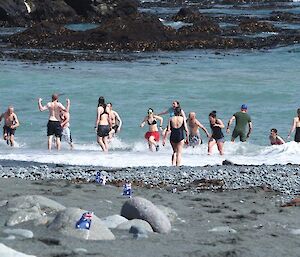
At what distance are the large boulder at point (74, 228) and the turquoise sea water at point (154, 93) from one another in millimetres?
9064

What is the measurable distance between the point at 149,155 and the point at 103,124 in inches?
53.0

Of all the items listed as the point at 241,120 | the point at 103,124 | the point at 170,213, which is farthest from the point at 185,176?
the point at 241,120

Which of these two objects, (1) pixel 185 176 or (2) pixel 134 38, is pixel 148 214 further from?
(2) pixel 134 38

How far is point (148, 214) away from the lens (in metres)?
9.38

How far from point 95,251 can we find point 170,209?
264cm

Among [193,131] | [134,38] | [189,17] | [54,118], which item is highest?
[189,17]

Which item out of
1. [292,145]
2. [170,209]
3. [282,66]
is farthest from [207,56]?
[170,209]

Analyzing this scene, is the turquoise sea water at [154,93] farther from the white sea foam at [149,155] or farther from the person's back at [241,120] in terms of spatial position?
the person's back at [241,120]

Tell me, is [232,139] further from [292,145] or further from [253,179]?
[253,179]

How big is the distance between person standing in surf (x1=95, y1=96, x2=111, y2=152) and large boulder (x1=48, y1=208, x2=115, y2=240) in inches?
437

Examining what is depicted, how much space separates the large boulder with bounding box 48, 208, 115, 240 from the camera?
8.49 metres

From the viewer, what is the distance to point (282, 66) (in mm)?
40188

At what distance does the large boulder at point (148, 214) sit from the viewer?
9.30 meters

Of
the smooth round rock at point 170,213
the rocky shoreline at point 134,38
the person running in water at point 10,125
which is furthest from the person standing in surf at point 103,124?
the rocky shoreline at point 134,38
